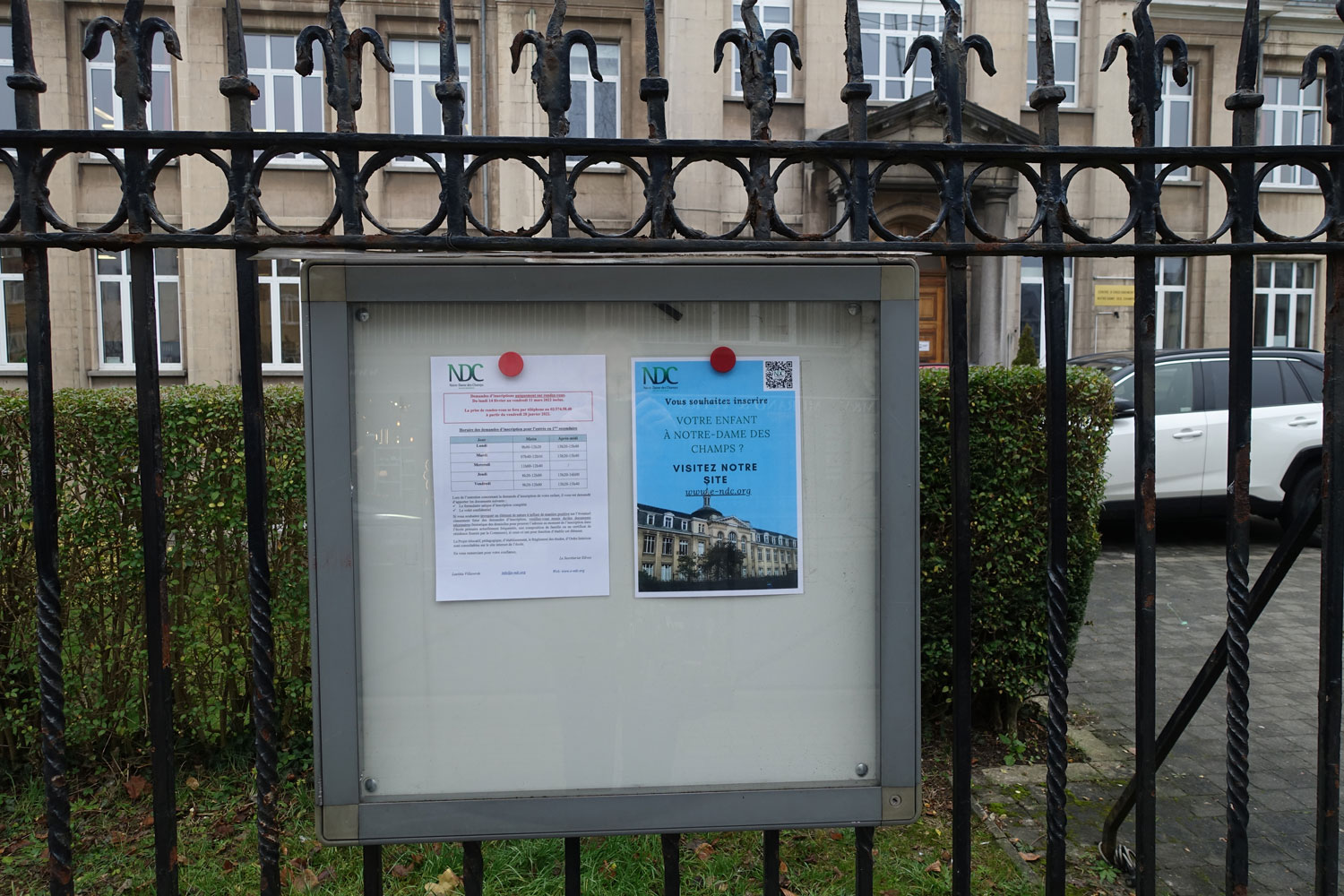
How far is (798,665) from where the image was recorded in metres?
2.11

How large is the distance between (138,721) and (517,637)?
107 inches

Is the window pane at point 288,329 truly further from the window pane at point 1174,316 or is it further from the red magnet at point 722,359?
the window pane at point 1174,316

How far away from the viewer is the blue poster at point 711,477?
2051 mm

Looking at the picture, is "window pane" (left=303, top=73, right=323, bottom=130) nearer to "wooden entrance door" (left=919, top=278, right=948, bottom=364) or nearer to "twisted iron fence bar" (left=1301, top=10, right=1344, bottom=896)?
"wooden entrance door" (left=919, top=278, right=948, bottom=364)

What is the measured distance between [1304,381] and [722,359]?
939 centimetres

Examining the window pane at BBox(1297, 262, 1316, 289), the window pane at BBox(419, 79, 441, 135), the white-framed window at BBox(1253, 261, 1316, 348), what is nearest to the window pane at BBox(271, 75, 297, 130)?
the window pane at BBox(419, 79, 441, 135)

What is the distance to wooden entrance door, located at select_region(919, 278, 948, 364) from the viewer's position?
1711cm

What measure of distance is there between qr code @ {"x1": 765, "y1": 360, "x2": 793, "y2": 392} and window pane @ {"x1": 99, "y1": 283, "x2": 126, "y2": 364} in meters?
17.9

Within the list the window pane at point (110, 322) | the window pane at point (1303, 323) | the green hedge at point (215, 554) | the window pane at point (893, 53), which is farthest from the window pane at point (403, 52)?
the window pane at point (1303, 323)

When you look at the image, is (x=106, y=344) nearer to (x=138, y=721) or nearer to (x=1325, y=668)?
(x=138, y=721)

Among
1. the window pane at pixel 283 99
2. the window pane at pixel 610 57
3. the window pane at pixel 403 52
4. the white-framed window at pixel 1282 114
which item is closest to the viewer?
the window pane at pixel 283 99

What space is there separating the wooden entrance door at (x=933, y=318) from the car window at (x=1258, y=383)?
762 cm

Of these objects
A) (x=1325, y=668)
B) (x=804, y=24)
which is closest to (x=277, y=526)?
(x=1325, y=668)

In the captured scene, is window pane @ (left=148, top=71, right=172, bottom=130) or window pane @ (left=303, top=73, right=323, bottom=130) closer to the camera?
window pane @ (left=148, top=71, right=172, bottom=130)
